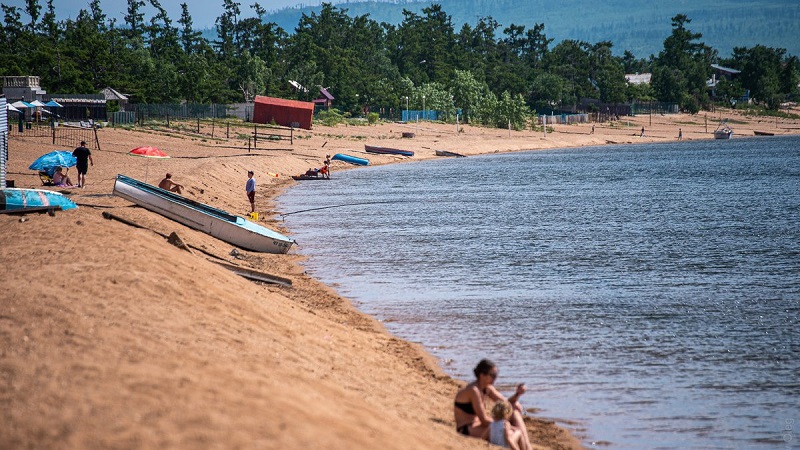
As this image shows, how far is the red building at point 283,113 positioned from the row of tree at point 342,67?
883 centimetres

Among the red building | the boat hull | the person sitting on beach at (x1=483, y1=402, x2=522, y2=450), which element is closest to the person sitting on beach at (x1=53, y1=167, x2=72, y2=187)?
the person sitting on beach at (x1=483, y1=402, x2=522, y2=450)

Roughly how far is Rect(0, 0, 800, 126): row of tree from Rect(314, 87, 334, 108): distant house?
1.38 m

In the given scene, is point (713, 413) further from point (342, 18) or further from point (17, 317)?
point (342, 18)

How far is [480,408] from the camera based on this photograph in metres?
11.1

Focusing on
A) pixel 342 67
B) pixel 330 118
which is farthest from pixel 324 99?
pixel 330 118

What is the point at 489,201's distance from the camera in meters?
49.7

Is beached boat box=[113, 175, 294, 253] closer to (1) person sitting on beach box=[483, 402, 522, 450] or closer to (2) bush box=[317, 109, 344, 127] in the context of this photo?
(1) person sitting on beach box=[483, 402, 522, 450]

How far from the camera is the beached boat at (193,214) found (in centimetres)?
2555

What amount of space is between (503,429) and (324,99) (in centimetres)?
11933

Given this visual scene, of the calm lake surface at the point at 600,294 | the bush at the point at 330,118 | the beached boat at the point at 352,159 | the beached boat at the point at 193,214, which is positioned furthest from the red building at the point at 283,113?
the beached boat at the point at 193,214

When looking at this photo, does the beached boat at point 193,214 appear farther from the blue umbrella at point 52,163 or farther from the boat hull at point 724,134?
the boat hull at point 724,134

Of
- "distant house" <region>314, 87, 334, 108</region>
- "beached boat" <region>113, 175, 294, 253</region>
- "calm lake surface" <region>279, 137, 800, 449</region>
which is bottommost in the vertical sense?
"calm lake surface" <region>279, 137, 800, 449</region>

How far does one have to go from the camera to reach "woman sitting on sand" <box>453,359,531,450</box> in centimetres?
1106

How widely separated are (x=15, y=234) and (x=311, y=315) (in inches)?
256
